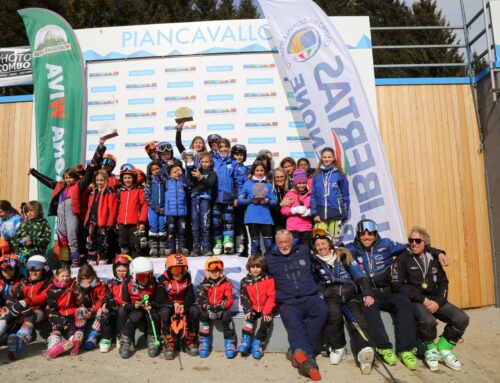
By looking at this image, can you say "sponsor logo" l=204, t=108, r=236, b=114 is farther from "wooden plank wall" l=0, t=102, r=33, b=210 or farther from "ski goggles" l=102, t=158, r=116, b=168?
"wooden plank wall" l=0, t=102, r=33, b=210

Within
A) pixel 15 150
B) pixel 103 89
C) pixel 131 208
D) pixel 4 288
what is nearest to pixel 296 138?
pixel 131 208

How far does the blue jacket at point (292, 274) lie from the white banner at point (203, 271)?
620mm

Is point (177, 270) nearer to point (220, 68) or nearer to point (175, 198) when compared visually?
point (175, 198)

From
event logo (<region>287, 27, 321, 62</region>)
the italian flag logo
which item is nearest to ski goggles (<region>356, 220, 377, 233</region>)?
the italian flag logo

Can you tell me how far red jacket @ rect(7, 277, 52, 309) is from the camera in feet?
15.1

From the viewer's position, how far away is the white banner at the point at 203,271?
4918 millimetres

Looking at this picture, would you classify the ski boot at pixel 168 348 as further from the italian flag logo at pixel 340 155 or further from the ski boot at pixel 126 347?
the italian flag logo at pixel 340 155

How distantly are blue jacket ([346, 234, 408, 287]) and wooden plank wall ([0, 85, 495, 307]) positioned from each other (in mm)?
2769

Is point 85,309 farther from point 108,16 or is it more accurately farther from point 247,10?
point 247,10

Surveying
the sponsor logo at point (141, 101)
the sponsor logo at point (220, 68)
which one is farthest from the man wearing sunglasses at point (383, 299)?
the sponsor logo at point (141, 101)

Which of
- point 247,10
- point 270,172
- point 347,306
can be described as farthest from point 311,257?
point 247,10

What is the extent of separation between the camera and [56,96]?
24.6ft

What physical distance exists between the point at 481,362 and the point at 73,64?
26.0ft

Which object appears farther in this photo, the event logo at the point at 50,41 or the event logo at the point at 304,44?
the event logo at the point at 50,41
